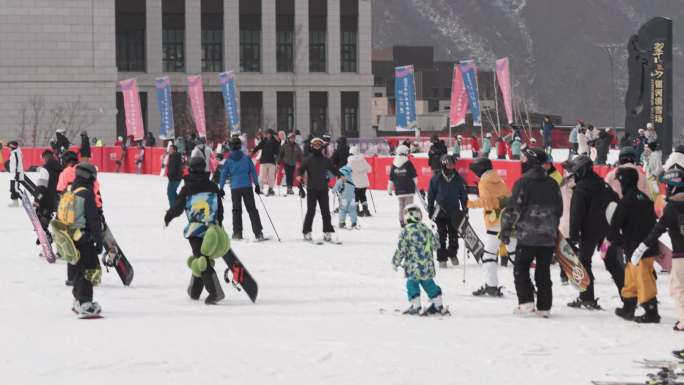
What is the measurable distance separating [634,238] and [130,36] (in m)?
75.7

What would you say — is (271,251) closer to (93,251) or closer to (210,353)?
(93,251)

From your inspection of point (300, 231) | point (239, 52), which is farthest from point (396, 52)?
point (300, 231)

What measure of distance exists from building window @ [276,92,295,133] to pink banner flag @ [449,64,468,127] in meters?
28.8

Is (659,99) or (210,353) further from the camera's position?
(659,99)

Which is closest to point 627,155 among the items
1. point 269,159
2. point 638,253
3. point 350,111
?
point 638,253

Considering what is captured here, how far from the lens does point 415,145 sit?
48.9m

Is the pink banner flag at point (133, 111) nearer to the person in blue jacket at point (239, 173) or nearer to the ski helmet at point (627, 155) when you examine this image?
the person in blue jacket at point (239, 173)

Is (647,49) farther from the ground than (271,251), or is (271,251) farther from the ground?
(647,49)

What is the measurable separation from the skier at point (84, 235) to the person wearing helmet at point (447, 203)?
572 cm

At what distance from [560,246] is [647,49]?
1136 inches

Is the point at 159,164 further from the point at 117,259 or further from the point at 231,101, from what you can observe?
the point at 117,259

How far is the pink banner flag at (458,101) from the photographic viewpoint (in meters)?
58.2

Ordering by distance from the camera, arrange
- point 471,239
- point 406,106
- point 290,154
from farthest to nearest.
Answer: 1. point 406,106
2. point 290,154
3. point 471,239

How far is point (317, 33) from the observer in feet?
293
